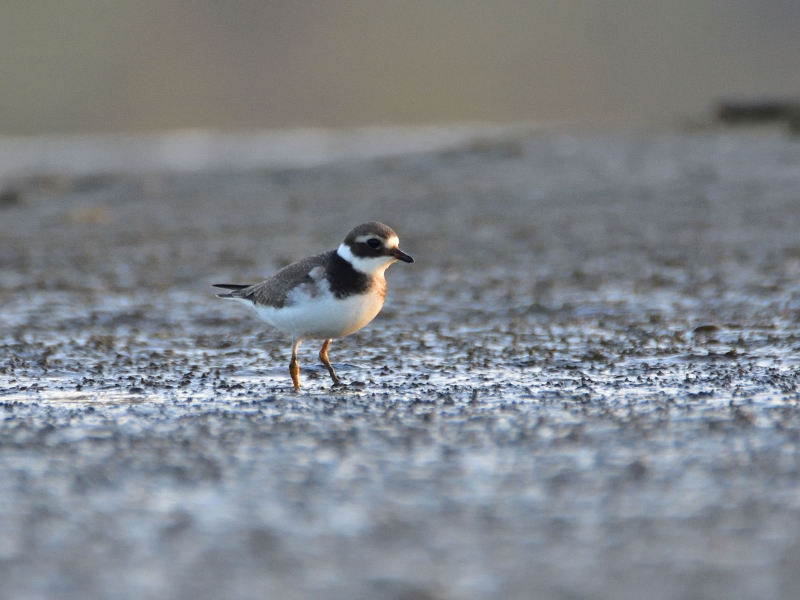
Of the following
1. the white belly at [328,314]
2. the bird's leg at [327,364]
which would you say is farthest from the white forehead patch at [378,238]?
the bird's leg at [327,364]

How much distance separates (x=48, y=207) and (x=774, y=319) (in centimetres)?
1207

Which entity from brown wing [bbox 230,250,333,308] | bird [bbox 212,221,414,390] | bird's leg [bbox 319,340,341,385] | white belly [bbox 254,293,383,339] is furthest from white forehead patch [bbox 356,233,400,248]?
bird's leg [bbox 319,340,341,385]

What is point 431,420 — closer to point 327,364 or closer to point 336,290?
point 336,290

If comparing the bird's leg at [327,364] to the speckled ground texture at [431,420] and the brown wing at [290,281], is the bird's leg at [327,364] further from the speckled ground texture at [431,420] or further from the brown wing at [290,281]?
the brown wing at [290,281]

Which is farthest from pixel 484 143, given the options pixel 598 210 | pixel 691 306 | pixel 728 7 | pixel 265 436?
pixel 728 7

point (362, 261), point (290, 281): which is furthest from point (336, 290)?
point (290, 281)

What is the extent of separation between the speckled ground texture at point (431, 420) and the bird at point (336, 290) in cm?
38

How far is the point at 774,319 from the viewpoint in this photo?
30.5 feet

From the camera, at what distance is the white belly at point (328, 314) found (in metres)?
7.31

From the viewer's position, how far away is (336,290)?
7312 millimetres

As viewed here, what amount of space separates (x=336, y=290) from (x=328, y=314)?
0.15 metres

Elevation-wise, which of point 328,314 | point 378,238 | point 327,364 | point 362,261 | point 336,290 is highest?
point 378,238

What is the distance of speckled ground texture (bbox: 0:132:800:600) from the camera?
424cm

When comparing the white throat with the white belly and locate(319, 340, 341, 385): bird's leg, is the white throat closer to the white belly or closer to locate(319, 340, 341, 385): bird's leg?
the white belly
